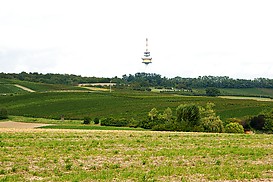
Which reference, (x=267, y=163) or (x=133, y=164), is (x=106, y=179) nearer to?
(x=133, y=164)

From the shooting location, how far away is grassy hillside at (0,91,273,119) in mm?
92688

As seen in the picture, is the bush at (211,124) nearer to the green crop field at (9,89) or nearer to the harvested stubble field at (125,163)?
the harvested stubble field at (125,163)

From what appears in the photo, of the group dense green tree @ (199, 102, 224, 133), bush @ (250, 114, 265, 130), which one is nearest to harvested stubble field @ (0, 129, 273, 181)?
dense green tree @ (199, 102, 224, 133)

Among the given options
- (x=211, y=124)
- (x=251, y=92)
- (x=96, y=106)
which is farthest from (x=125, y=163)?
(x=251, y=92)

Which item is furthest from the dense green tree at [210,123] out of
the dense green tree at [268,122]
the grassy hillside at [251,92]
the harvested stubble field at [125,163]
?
the grassy hillside at [251,92]

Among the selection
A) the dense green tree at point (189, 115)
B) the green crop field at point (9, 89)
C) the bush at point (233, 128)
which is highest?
the green crop field at point (9, 89)

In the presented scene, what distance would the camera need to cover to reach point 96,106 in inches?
4126

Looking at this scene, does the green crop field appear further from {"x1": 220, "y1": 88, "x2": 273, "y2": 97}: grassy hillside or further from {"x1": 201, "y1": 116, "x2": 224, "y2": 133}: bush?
{"x1": 201, "y1": 116, "x2": 224, "y2": 133}: bush

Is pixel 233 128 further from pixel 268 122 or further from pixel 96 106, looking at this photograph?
pixel 96 106

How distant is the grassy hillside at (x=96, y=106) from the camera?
304 feet

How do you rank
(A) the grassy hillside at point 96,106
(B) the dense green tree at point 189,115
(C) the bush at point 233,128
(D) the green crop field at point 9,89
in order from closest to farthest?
1. (C) the bush at point 233,128
2. (B) the dense green tree at point 189,115
3. (A) the grassy hillside at point 96,106
4. (D) the green crop field at point 9,89

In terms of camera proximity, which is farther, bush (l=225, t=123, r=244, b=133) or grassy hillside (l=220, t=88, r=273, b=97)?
grassy hillside (l=220, t=88, r=273, b=97)

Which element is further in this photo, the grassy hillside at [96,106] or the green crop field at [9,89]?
the green crop field at [9,89]

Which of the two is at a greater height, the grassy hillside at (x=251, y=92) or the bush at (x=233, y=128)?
the grassy hillside at (x=251, y=92)
